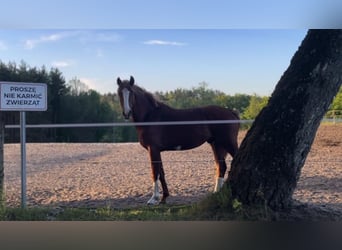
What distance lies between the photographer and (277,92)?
5.29 meters

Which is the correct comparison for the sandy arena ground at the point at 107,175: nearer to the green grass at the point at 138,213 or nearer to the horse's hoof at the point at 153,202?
the horse's hoof at the point at 153,202

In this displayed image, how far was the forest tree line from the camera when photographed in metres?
5.36

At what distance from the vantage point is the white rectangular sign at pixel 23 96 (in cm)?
534

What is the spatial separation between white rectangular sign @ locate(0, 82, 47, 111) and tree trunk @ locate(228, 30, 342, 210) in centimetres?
255

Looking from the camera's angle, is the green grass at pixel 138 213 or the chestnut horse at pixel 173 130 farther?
the chestnut horse at pixel 173 130

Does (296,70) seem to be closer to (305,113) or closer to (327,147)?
(305,113)

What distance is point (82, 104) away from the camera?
553 cm

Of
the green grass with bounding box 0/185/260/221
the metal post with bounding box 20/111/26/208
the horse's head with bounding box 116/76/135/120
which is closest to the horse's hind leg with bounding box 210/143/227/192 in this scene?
the green grass with bounding box 0/185/260/221

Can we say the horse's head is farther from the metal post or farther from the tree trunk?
the tree trunk

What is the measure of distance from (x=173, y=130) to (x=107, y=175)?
115 centimetres

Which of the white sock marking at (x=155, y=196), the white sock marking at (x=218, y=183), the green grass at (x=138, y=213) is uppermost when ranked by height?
the white sock marking at (x=218, y=183)

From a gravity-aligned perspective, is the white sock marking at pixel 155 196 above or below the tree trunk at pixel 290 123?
below

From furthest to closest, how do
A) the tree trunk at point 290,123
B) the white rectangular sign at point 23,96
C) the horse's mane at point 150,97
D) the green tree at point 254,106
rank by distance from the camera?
the horse's mane at point 150,97
the green tree at point 254,106
the white rectangular sign at point 23,96
the tree trunk at point 290,123

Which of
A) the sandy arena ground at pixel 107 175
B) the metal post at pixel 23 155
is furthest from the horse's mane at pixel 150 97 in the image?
the metal post at pixel 23 155
